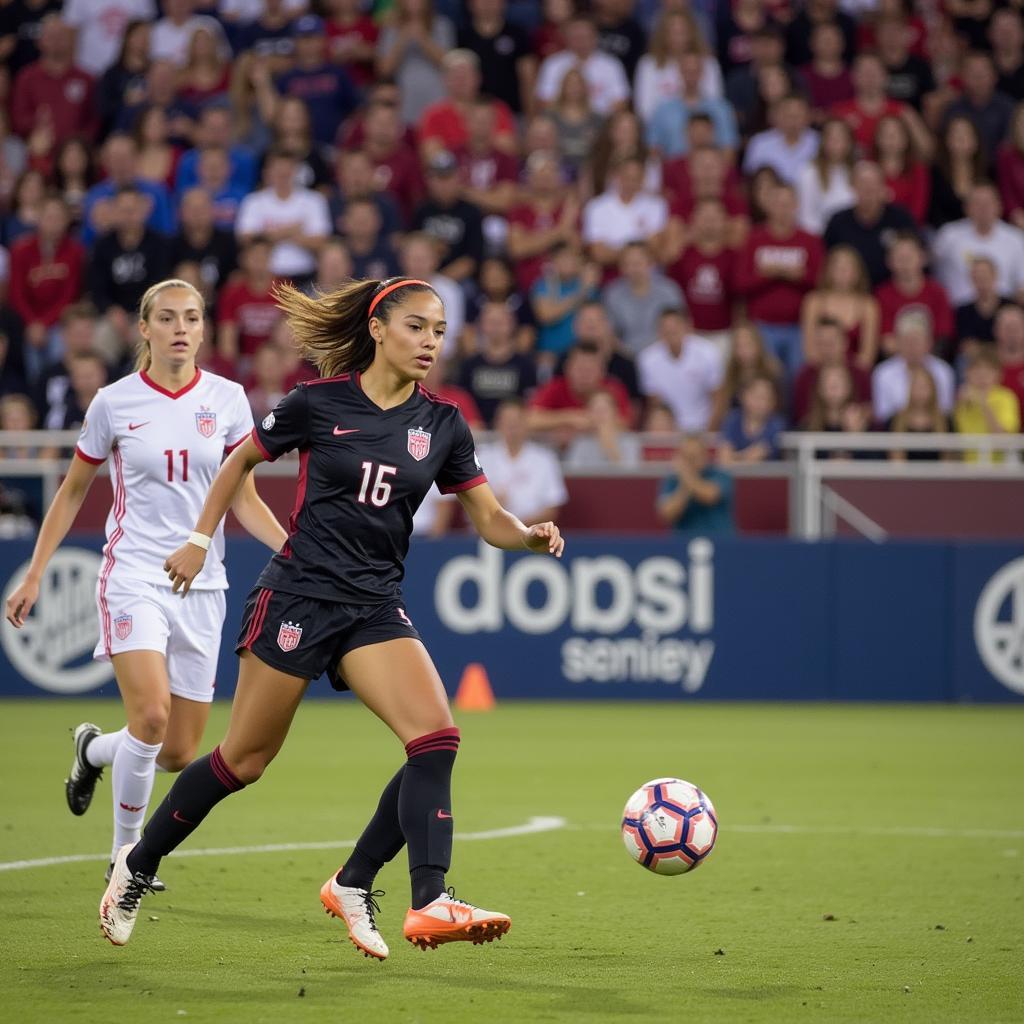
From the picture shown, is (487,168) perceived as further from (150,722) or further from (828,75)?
(150,722)

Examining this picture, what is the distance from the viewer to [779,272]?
18188 millimetres

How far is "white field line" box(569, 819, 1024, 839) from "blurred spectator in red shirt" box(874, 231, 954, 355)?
29.2 ft

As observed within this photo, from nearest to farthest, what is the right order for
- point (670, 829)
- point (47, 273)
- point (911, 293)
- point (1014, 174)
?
point (670, 829) < point (911, 293) < point (47, 273) < point (1014, 174)

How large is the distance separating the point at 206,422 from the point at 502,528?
1.99 m

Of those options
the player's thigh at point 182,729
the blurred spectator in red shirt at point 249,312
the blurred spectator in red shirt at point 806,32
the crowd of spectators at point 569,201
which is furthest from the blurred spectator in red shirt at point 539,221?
the player's thigh at point 182,729

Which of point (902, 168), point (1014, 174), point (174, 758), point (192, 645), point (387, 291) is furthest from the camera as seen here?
point (1014, 174)

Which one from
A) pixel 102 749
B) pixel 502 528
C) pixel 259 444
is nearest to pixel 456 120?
pixel 102 749

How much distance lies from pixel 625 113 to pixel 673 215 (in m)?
1.16

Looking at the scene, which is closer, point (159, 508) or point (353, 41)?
point (159, 508)

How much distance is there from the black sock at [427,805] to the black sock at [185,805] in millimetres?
625

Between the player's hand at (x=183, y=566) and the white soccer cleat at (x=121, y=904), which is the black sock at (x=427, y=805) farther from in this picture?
the white soccer cleat at (x=121, y=904)

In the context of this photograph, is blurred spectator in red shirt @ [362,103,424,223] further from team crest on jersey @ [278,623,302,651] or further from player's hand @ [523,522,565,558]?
team crest on jersey @ [278,623,302,651]

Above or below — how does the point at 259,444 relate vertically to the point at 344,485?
above

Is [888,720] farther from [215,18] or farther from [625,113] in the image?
[215,18]
